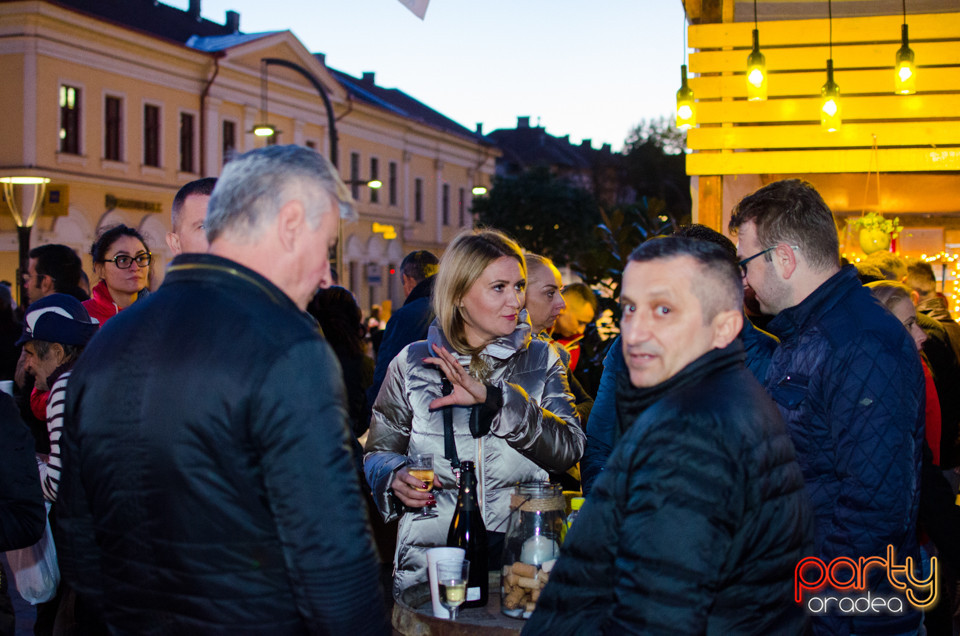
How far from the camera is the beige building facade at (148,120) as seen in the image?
25.1m

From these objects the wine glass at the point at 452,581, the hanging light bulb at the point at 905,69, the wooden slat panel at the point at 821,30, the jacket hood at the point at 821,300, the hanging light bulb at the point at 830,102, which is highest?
the wooden slat panel at the point at 821,30

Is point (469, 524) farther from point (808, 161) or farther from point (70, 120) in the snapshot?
point (70, 120)

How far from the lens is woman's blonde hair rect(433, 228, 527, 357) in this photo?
365 centimetres

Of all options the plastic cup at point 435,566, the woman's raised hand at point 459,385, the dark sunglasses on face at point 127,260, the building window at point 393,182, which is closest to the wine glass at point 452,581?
the plastic cup at point 435,566

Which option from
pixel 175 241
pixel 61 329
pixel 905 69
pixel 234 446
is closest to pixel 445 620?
pixel 234 446

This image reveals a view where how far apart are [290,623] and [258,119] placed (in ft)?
110

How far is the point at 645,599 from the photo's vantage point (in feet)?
5.59

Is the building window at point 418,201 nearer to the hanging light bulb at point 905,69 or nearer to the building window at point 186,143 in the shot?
the building window at point 186,143

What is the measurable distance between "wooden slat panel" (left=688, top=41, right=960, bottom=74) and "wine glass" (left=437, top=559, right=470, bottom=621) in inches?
262

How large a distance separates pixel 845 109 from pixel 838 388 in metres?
6.33

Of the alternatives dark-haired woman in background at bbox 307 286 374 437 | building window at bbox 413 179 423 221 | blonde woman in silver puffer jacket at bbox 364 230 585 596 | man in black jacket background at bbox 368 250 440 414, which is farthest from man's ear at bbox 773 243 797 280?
building window at bbox 413 179 423 221

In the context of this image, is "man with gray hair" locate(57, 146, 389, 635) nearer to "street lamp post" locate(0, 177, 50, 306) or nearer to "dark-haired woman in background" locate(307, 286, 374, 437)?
"dark-haired woman in background" locate(307, 286, 374, 437)

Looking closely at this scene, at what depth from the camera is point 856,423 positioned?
8.74ft

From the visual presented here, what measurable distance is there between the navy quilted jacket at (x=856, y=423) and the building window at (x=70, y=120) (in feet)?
90.0
